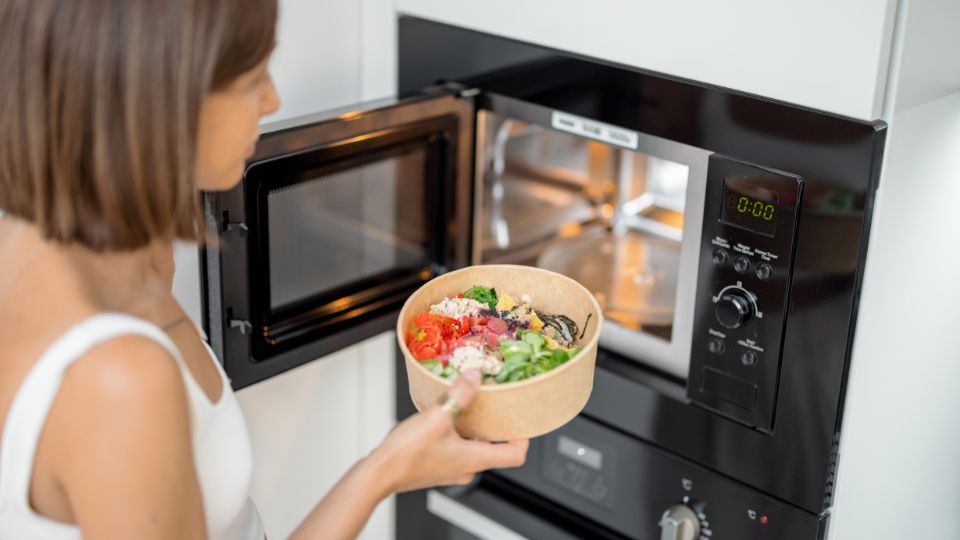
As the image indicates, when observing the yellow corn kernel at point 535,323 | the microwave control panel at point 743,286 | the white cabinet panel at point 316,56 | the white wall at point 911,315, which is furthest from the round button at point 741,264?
the white cabinet panel at point 316,56

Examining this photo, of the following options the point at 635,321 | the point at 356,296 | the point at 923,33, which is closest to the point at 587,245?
the point at 635,321

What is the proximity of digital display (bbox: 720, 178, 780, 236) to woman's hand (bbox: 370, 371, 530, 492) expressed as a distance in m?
0.33

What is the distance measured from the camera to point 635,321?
1339 millimetres

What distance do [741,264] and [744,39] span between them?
22 cm

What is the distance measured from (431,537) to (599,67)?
29.3 inches

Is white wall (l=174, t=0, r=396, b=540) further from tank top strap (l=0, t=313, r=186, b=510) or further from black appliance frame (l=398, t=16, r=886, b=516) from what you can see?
tank top strap (l=0, t=313, r=186, b=510)

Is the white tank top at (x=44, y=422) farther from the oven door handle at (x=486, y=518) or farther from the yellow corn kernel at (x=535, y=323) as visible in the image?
the oven door handle at (x=486, y=518)

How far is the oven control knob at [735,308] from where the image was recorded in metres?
1.07

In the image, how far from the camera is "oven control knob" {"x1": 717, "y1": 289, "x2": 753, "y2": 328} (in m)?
1.07

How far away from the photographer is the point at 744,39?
1025 mm

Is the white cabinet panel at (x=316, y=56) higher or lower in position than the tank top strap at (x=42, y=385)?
higher

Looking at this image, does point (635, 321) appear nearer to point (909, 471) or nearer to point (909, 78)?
point (909, 471)

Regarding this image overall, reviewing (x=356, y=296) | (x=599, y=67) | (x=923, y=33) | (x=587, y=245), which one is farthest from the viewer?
(x=587, y=245)

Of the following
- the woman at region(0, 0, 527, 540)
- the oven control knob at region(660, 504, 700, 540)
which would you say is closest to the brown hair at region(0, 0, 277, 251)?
the woman at region(0, 0, 527, 540)
